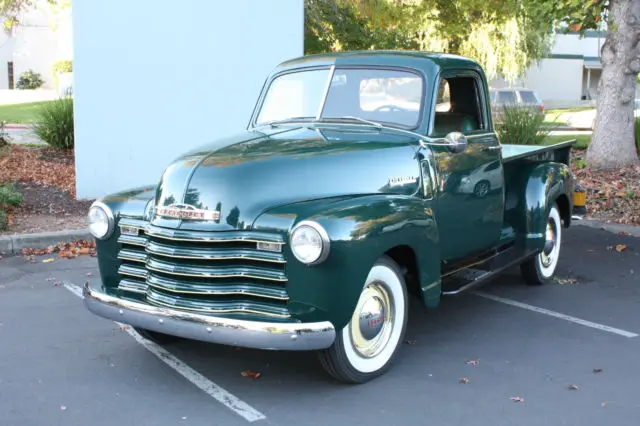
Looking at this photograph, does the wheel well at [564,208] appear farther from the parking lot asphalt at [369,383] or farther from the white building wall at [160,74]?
the white building wall at [160,74]

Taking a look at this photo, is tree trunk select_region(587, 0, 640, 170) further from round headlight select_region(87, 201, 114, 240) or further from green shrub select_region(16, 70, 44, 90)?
green shrub select_region(16, 70, 44, 90)

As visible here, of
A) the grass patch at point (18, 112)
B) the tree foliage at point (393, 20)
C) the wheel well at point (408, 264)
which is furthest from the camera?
the grass patch at point (18, 112)

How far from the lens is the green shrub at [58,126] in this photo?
1459 cm

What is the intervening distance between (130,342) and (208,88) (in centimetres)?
630

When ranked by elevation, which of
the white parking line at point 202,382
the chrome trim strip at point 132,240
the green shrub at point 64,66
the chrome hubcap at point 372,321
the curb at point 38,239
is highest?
the green shrub at point 64,66

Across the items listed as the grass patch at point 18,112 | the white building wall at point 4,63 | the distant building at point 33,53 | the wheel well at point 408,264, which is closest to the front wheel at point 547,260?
the wheel well at point 408,264

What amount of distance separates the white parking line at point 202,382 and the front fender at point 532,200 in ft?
10.1

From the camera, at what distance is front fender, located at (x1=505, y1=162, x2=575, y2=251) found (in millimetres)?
6465

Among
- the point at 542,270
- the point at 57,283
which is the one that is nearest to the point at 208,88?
the point at 57,283

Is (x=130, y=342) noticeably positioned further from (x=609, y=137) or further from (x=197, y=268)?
(x=609, y=137)

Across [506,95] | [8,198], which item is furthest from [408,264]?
[506,95]

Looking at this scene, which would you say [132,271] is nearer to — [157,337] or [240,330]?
[157,337]

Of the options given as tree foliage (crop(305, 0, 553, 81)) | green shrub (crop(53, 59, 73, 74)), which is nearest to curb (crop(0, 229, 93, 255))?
tree foliage (crop(305, 0, 553, 81))

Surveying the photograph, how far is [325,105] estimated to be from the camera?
5484mm
